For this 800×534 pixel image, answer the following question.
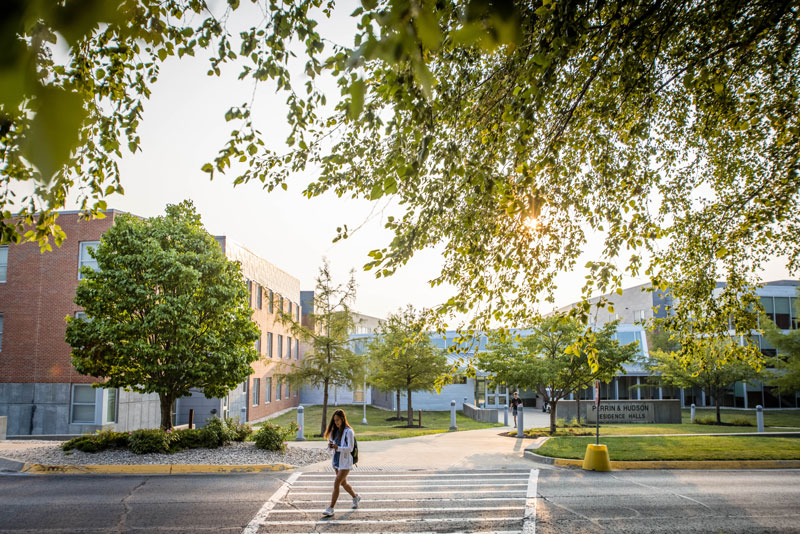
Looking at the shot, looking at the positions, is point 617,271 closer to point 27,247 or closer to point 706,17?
point 706,17

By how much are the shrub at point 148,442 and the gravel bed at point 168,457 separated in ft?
0.53

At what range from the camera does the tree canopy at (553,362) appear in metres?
22.7

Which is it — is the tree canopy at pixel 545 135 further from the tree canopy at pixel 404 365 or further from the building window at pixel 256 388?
the building window at pixel 256 388

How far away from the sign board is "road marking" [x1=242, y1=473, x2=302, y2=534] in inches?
747

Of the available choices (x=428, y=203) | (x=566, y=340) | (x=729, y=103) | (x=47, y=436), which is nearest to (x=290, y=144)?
(x=428, y=203)

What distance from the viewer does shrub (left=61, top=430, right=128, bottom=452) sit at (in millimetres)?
14602

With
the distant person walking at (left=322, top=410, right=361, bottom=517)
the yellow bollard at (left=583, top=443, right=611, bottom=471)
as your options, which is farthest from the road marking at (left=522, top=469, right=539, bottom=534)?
the distant person walking at (left=322, top=410, right=361, bottom=517)

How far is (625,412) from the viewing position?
28.0m

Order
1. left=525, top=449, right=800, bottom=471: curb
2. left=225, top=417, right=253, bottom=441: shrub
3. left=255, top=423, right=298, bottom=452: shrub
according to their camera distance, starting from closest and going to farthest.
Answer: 1. left=525, top=449, right=800, bottom=471: curb
2. left=255, top=423, right=298, bottom=452: shrub
3. left=225, top=417, right=253, bottom=441: shrub

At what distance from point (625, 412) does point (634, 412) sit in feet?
2.06

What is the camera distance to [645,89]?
282 inches

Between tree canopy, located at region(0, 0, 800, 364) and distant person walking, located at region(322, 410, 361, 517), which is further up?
tree canopy, located at region(0, 0, 800, 364)

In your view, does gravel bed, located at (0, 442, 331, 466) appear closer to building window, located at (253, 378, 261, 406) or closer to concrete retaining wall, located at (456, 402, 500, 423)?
building window, located at (253, 378, 261, 406)

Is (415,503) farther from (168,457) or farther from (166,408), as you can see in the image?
(166,408)
